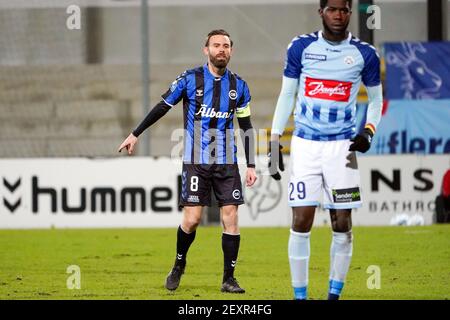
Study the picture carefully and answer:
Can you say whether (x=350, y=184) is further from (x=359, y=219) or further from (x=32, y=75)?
(x=32, y=75)

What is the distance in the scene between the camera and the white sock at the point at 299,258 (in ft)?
26.1

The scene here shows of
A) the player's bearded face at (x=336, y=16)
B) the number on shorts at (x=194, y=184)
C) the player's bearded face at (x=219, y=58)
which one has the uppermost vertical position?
the player's bearded face at (x=336, y=16)

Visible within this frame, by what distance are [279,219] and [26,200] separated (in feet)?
13.2

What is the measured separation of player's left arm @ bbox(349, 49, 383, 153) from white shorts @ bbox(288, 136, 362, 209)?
12 centimetres

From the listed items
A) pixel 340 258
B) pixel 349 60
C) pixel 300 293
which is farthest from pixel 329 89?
pixel 300 293

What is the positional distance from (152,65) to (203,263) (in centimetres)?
1031

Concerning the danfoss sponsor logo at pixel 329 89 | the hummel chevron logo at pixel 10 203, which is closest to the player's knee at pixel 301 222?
the danfoss sponsor logo at pixel 329 89

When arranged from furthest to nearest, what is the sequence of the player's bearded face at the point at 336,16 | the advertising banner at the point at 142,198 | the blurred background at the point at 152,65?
1. the blurred background at the point at 152,65
2. the advertising banner at the point at 142,198
3. the player's bearded face at the point at 336,16

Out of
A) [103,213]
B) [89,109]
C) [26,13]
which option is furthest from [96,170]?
[26,13]

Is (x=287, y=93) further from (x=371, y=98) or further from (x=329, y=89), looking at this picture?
(x=371, y=98)

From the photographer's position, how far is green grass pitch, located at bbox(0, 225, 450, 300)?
31.4 ft

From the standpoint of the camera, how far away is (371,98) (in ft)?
26.8

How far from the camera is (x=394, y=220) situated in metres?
18.5

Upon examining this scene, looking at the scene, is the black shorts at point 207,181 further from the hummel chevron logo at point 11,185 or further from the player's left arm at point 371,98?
the hummel chevron logo at point 11,185
